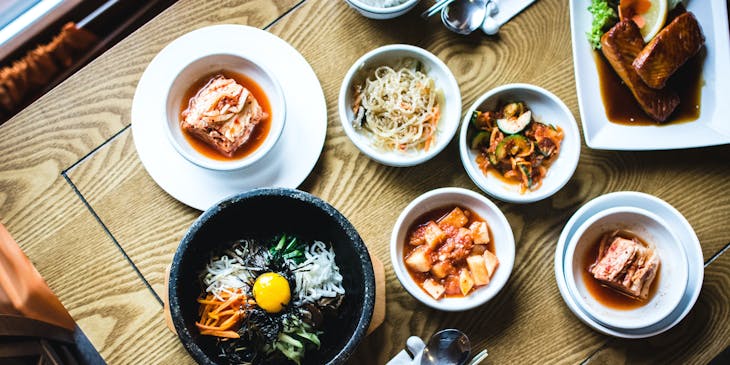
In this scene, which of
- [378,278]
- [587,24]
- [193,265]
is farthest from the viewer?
[587,24]

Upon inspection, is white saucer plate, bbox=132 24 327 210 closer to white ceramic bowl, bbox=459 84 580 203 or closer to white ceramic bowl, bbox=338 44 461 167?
white ceramic bowl, bbox=338 44 461 167

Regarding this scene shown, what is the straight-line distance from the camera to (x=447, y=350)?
1.97 metres

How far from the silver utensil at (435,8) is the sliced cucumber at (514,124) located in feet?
1.51

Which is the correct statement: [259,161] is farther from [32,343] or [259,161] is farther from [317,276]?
[32,343]

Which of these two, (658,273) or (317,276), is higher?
(317,276)

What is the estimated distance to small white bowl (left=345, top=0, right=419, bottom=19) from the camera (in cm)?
199

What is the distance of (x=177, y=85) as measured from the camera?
189 centimetres

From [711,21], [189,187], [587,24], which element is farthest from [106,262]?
[711,21]

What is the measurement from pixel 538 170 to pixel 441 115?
16.0 inches

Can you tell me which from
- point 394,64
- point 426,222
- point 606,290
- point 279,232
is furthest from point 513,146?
point 279,232

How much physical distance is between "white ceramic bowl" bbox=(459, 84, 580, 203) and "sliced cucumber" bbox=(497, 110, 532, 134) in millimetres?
62

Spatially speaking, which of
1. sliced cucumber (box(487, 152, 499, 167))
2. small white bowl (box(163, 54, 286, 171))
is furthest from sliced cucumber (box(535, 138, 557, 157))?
small white bowl (box(163, 54, 286, 171))

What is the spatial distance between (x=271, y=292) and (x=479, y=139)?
90cm

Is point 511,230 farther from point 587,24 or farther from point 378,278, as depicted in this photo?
point 587,24
